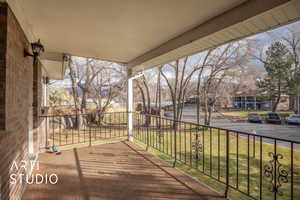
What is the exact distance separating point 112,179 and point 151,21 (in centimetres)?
222

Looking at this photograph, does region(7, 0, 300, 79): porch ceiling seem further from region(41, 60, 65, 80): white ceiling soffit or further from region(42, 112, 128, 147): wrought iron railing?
region(42, 112, 128, 147): wrought iron railing

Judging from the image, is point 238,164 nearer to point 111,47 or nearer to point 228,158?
point 228,158

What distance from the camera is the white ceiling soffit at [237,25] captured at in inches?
61.0

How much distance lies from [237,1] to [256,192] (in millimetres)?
3044

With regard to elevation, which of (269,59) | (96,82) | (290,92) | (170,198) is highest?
(269,59)

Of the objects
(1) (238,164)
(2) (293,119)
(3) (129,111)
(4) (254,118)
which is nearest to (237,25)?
(1) (238,164)

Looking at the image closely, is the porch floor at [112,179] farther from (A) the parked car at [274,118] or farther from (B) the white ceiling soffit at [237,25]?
(A) the parked car at [274,118]

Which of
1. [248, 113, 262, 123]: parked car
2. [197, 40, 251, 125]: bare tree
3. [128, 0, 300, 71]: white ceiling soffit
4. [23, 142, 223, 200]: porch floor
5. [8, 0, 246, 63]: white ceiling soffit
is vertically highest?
[197, 40, 251, 125]: bare tree

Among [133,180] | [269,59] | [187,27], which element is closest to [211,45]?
[187,27]

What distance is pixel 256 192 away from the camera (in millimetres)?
2908

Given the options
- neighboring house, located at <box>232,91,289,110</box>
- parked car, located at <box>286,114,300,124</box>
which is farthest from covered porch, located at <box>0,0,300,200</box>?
neighboring house, located at <box>232,91,289,110</box>

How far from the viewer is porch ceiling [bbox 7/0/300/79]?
1.68 metres

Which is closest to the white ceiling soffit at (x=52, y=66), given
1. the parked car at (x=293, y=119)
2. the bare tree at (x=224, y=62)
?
the bare tree at (x=224, y=62)

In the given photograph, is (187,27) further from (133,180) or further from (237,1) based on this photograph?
(133,180)
